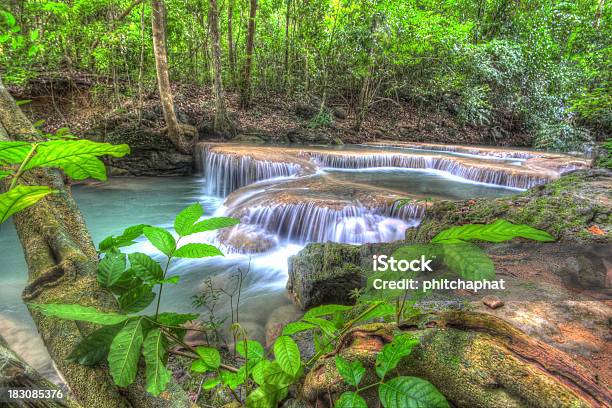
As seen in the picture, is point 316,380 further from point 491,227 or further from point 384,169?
point 384,169

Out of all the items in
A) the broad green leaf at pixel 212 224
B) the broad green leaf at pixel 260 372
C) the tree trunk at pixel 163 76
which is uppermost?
the tree trunk at pixel 163 76

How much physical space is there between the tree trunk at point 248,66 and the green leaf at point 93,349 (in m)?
14.0

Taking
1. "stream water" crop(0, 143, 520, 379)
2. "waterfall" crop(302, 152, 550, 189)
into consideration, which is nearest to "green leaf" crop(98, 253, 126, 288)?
"stream water" crop(0, 143, 520, 379)

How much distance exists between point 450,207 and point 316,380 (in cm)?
331

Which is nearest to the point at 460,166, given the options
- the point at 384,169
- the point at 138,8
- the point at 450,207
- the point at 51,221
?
the point at 384,169

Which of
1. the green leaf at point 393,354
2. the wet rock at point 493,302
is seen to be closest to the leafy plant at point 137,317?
the green leaf at point 393,354

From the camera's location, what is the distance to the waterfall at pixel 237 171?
28.4 ft

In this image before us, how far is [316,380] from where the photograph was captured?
107 cm

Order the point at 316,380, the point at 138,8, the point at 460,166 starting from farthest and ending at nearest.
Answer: the point at 138,8 → the point at 460,166 → the point at 316,380

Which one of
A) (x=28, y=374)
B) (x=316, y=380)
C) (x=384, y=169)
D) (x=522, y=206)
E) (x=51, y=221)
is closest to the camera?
(x=28, y=374)

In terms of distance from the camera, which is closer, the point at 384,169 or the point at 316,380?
the point at 316,380

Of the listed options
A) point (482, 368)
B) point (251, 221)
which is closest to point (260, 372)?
point (482, 368)

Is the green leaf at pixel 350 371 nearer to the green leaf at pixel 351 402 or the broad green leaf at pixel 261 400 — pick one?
the green leaf at pixel 351 402

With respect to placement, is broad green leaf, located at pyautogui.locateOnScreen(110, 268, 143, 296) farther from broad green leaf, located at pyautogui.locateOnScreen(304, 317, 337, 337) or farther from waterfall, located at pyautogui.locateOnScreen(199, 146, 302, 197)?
waterfall, located at pyautogui.locateOnScreen(199, 146, 302, 197)
